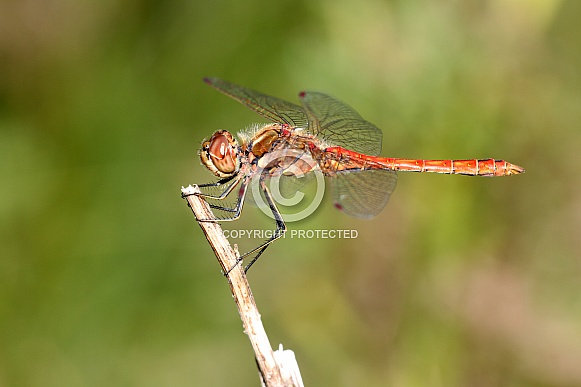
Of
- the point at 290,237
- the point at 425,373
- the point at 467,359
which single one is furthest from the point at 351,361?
the point at 290,237

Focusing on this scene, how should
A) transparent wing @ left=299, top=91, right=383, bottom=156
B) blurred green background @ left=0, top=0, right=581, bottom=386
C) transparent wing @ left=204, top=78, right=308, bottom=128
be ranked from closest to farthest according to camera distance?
blurred green background @ left=0, top=0, right=581, bottom=386 → transparent wing @ left=204, top=78, right=308, bottom=128 → transparent wing @ left=299, top=91, right=383, bottom=156

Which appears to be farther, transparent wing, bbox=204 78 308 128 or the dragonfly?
transparent wing, bbox=204 78 308 128

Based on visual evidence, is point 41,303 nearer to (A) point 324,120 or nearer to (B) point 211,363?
(B) point 211,363

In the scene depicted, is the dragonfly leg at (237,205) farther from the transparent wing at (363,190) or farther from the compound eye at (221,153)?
the transparent wing at (363,190)

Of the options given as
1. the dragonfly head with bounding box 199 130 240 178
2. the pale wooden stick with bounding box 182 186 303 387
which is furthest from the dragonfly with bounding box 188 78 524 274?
the pale wooden stick with bounding box 182 186 303 387

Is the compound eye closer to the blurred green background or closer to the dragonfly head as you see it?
the dragonfly head

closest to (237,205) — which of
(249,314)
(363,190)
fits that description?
(363,190)
